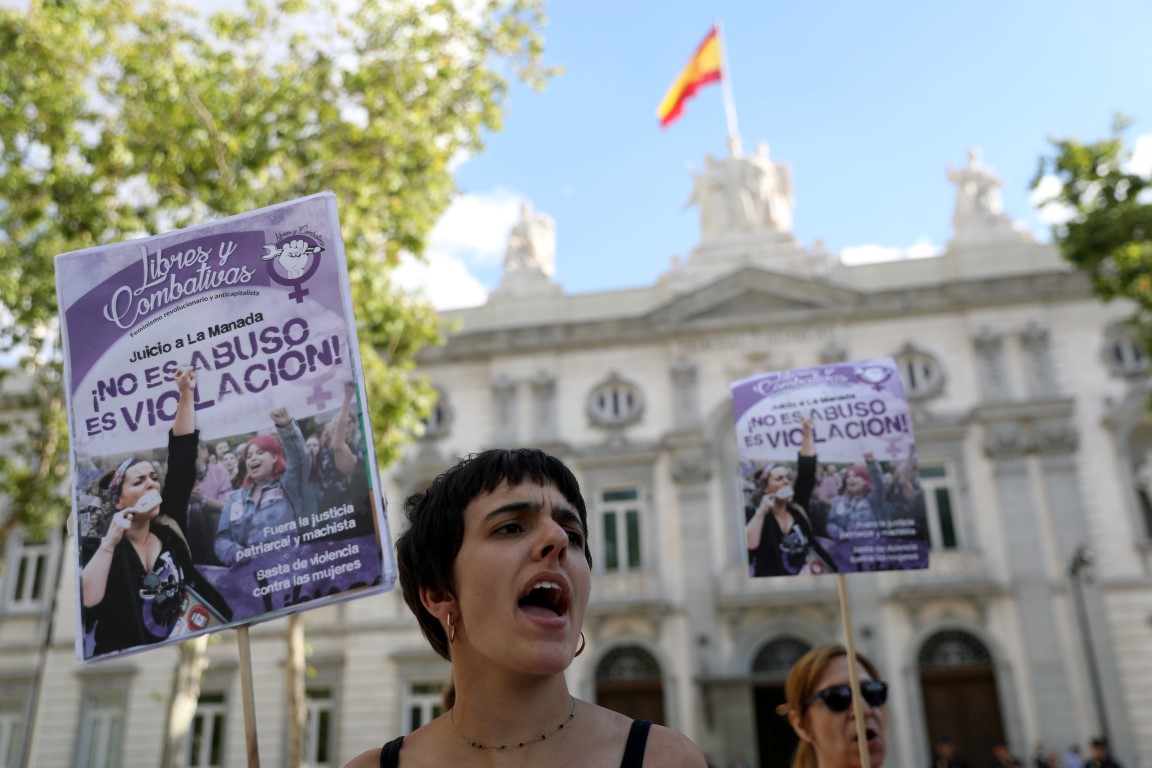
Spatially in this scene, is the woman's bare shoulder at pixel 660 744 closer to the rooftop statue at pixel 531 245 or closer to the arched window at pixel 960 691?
the arched window at pixel 960 691

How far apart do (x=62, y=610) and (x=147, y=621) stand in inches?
947

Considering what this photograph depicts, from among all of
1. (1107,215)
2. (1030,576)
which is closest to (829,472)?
(1107,215)

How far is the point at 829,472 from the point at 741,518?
16937 millimetres

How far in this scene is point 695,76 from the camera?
1018 inches

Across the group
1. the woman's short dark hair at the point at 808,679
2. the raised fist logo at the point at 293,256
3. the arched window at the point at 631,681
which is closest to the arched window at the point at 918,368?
the arched window at the point at 631,681

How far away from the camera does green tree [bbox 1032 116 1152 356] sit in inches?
500

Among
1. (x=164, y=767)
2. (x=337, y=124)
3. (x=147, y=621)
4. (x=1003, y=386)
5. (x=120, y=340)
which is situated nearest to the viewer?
(x=147, y=621)

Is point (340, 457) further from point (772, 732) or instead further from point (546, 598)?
point (772, 732)

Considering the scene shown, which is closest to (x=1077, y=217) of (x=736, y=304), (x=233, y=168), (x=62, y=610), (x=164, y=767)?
(x=736, y=304)

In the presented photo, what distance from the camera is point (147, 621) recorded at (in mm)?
3066

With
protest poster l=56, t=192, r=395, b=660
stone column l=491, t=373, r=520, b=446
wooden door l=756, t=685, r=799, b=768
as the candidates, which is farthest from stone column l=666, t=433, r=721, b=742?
protest poster l=56, t=192, r=395, b=660

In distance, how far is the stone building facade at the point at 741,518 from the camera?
1927 cm

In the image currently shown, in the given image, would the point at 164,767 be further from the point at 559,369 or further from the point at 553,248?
the point at 553,248

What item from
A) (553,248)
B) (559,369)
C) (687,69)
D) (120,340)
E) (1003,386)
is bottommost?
(120,340)
